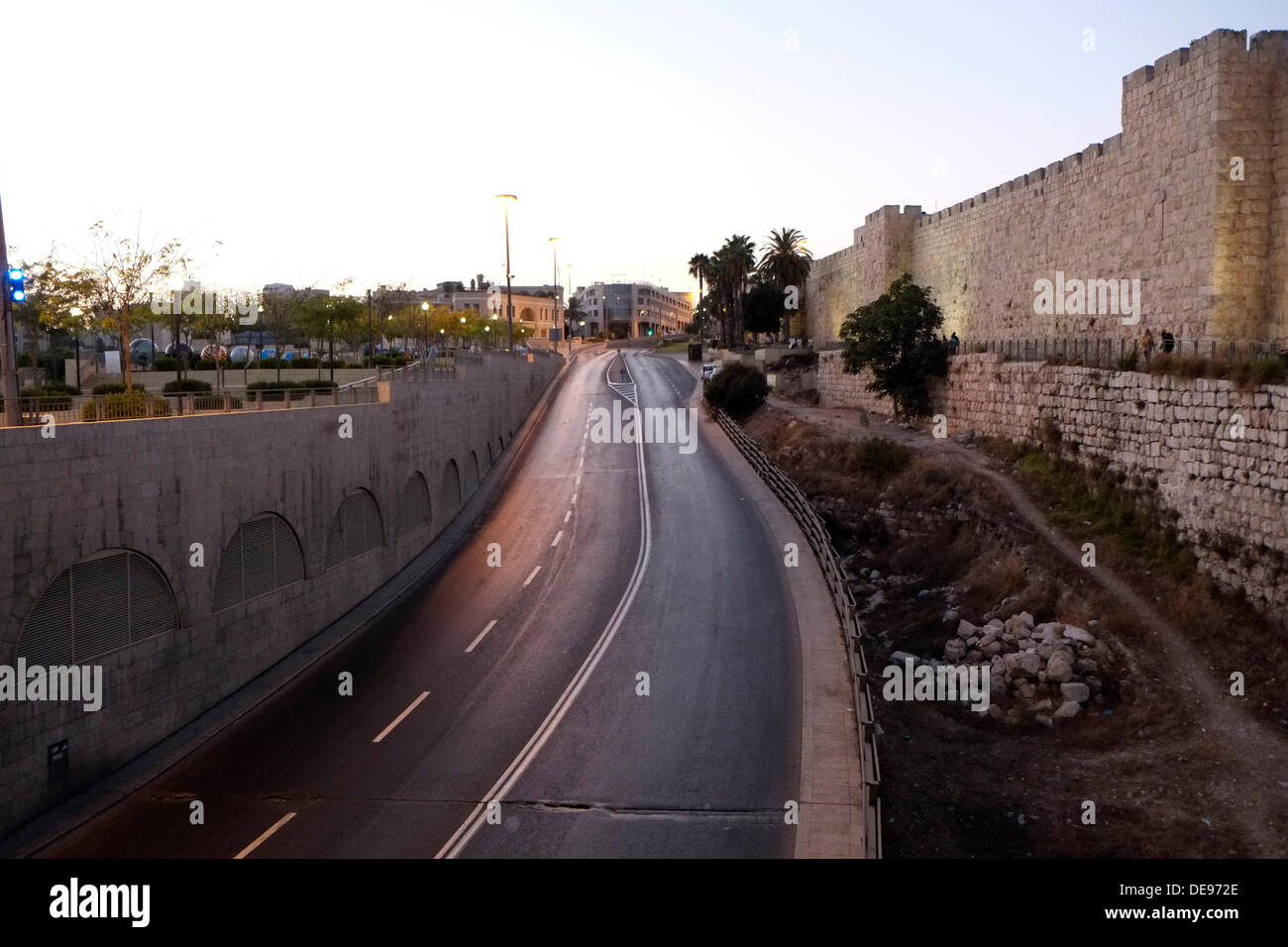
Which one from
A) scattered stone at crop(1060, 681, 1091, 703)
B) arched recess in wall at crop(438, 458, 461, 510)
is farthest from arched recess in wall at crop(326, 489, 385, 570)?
scattered stone at crop(1060, 681, 1091, 703)

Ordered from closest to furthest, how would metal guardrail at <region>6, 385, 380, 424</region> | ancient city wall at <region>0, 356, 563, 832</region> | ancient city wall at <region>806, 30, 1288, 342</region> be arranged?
ancient city wall at <region>0, 356, 563, 832</region> → metal guardrail at <region>6, 385, 380, 424</region> → ancient city wall at <region>806, 30, 1288, 342</region>

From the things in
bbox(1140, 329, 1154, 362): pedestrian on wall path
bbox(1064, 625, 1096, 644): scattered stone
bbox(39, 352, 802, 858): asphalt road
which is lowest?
bbox(39, 352, 802, 858): asphalt road

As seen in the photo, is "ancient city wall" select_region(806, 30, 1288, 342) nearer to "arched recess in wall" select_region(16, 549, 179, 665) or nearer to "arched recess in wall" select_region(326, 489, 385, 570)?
"arched recess in wall" select_region(326, 489, 385, 570)

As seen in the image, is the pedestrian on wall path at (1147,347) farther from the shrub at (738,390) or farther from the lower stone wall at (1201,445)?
→ the shrub at (738,390)

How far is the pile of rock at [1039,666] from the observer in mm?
17953

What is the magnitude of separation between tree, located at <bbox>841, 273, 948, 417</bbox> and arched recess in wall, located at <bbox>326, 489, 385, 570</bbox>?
2483 centimetres

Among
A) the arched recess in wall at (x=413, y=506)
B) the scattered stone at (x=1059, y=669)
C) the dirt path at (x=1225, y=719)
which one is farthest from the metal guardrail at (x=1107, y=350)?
the arched recess in wall at (x=413, y=506)

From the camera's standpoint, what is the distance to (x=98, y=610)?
14.9 m

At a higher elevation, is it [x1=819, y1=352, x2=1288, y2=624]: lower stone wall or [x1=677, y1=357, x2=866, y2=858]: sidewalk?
[x1=819, y1=352, x2=1288, y2=624]: lower stone wall

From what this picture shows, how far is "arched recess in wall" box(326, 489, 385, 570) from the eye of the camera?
23.6 m

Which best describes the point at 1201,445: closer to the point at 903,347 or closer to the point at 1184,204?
Result: the point at 1184,204

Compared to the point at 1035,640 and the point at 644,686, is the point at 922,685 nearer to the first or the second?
the point at 1035,640

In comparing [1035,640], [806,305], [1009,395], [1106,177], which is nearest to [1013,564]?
[1035,640]

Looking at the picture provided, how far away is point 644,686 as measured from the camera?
18656 mm
